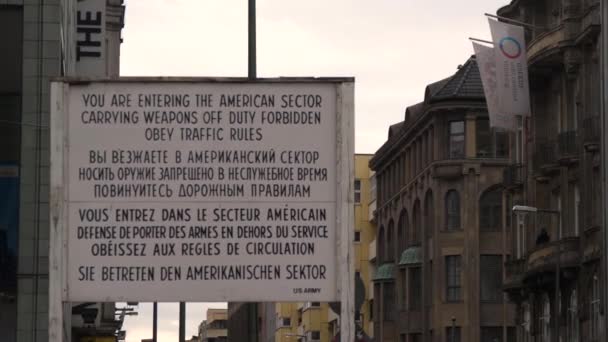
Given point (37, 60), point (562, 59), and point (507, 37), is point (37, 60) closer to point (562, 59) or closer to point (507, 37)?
point (507, 37)

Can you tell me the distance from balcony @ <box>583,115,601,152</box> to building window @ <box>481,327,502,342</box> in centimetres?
3141

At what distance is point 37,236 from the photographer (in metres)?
28.6

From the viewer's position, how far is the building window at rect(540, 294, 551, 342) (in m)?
73.4

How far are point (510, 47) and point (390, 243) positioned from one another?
170 ft

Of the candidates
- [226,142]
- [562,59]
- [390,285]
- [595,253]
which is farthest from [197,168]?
[390,285]

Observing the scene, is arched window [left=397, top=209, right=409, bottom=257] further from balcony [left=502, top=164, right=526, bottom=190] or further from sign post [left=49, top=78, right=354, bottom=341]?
sign post [left=49, top=78, right=354, bottom=341]

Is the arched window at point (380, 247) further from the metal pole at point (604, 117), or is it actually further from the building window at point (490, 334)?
the metal pole at point (604, 117)

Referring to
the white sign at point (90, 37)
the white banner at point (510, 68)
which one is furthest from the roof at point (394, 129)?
the white sign at point (90, 37)

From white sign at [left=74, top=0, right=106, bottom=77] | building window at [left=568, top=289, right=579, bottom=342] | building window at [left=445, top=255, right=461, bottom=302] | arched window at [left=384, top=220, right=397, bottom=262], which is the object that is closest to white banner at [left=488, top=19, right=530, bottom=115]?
building window at [left=568, top=289, right=579, bottom=342]

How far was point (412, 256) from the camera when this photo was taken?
104 meters

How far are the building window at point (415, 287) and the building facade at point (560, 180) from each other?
68.3ft

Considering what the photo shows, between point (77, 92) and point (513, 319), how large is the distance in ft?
269

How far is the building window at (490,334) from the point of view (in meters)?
94.2

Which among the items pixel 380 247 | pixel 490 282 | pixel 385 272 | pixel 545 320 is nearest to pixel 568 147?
pixel 545 320
